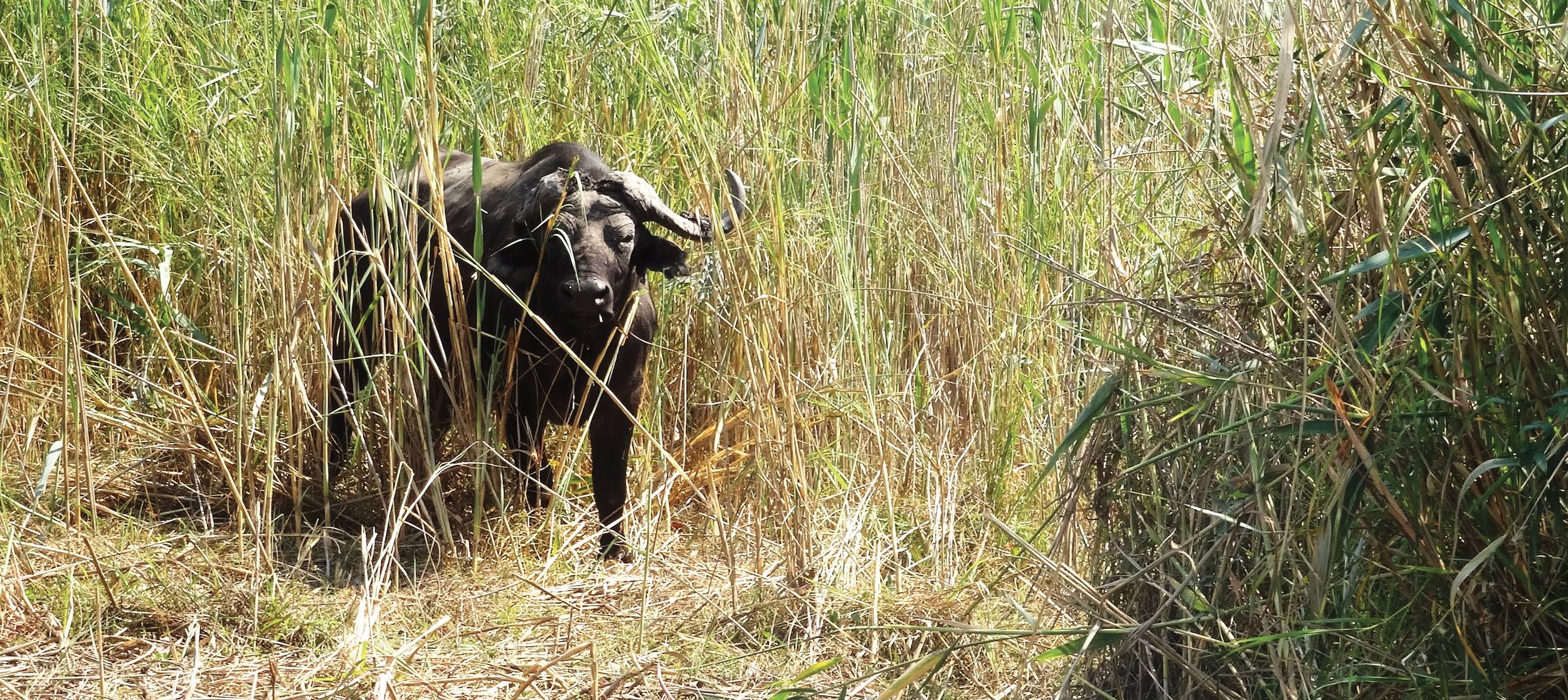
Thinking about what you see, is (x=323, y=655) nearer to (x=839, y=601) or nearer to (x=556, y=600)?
(x=556, y=600)

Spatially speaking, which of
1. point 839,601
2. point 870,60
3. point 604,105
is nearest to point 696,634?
point 839,601

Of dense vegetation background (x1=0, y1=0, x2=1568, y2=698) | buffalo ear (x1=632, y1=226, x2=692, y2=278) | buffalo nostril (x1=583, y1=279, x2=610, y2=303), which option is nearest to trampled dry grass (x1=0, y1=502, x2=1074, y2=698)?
dense vegetation background (x1=0, y1=0, x2=1568, y2=698)

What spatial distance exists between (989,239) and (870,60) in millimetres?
642

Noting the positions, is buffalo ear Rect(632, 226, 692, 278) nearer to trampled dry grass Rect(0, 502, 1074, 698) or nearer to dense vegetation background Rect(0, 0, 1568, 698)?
dense vegetation background Rect(0, 0, 1568, 698)

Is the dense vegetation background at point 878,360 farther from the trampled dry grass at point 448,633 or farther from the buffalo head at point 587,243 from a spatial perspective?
the buffalo head at point 587,243

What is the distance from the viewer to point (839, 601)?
362 centimetres

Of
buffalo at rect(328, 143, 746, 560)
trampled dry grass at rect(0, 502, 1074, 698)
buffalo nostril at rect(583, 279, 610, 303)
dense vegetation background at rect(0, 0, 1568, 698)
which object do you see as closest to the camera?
dense vegetation background at rect(0, 0, 1568, 698)

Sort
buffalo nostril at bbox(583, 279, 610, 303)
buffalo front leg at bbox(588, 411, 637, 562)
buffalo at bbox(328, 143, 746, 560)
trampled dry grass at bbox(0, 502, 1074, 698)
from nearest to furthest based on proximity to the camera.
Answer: trampled dry grass at bbox(0, 502, 1074, 698) → buffalo nostril at bbox(583, 279, 610, 303) → buffalo at bbox(328, 143, 746, 560) → buffalo front leg at bbox(588, 411, 637, 562)

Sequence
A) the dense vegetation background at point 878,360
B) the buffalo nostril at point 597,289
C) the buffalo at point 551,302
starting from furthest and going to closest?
the buffalo at point 551,302 → the buffalo nostril at point 597,289 → the dense vegetation background at point 878,360

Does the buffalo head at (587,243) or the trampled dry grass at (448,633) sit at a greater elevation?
the buffalo head at (587,243)

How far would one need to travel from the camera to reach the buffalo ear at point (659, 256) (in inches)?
184

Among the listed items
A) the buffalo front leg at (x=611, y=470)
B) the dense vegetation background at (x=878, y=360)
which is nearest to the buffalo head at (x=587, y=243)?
the dense vegetation background at (x=878, y=360)

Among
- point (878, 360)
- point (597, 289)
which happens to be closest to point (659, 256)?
point (597, 289)

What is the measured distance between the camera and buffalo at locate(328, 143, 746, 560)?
4.37 metres
